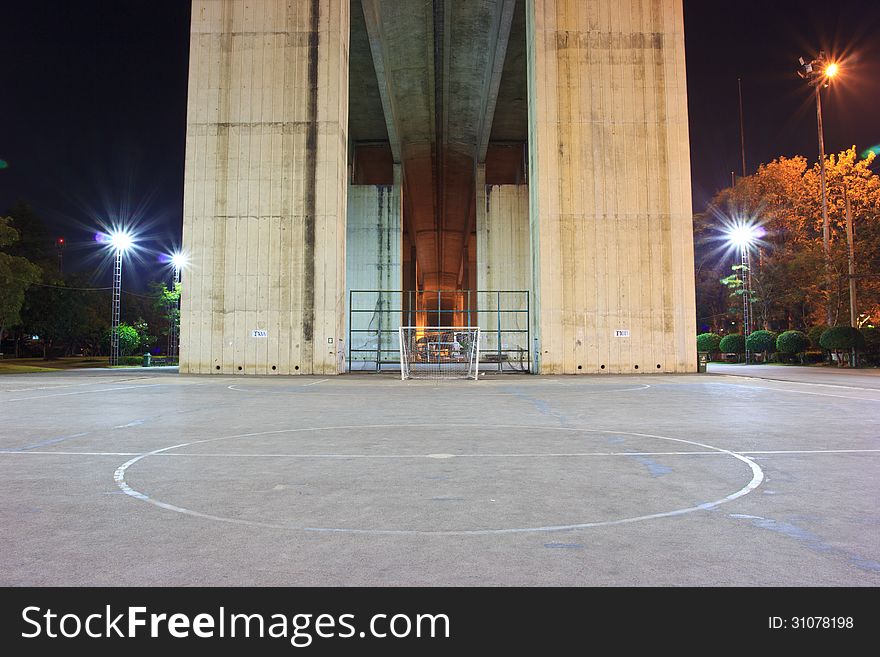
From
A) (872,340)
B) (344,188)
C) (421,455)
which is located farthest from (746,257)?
(421,455)

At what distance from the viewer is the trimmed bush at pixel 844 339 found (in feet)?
116

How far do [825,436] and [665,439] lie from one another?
91.2 inches

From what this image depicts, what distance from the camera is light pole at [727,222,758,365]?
147 feet

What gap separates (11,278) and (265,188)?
20.0 m

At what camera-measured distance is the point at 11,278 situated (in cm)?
3697

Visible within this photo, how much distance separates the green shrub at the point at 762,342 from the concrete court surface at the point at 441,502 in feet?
131

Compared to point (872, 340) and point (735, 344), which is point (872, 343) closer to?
point (872, 340)

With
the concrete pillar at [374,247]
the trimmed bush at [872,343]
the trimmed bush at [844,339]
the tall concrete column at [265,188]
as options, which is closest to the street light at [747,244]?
the trimmed bush at [844,339]

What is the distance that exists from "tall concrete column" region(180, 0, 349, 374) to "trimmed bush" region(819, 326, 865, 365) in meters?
28.8

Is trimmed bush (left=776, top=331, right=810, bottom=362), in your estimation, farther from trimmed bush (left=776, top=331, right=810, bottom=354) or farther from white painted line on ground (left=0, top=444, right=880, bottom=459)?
white painted line on ground (left=0, top=444, right=880, bottom=459)

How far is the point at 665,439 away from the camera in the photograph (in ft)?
27.4

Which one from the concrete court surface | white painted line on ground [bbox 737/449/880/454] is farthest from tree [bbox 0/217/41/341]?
white painted line on ground [bbox 737/449/880/454]
